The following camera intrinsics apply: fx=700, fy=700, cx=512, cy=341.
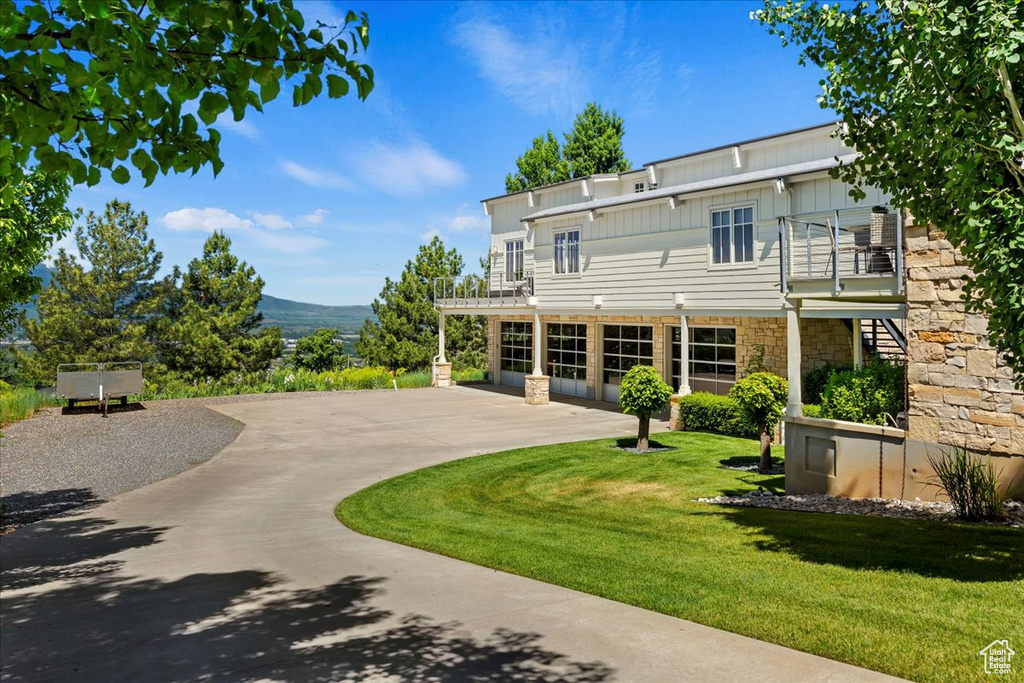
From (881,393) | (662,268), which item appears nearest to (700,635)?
(881,393)

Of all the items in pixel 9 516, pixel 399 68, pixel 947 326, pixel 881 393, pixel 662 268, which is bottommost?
pixel 9 516

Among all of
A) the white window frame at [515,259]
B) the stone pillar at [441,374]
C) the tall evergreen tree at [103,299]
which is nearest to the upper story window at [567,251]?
the white window frame at [515,259]

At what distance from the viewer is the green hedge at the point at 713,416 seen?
17078mm

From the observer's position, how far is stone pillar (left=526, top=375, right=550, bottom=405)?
24.0m

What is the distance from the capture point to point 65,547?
880cm

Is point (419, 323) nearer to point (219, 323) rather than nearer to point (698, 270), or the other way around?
point (219, 323)

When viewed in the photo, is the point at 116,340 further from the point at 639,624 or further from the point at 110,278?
the point at 639,624

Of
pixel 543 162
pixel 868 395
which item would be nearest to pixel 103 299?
pixel 543 162

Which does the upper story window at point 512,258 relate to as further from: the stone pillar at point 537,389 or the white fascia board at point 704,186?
the stone pillar at point 537,389

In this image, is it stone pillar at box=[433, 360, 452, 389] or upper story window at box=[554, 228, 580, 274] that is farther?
stone pillar at box=[433, 360, 452, 389]

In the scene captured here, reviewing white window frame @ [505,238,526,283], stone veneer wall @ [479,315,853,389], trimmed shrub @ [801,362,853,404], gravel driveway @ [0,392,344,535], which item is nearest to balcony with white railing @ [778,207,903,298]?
stone veneer wall @ [479,315,853,389]

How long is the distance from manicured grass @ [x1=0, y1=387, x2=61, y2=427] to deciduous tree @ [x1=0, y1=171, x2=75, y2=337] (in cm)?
1292

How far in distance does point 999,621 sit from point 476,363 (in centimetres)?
3458

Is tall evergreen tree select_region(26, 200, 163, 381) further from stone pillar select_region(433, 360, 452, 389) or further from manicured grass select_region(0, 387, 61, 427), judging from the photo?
stone pillar select_region(433, 360, 452, 389)
